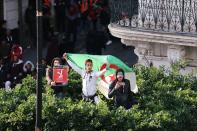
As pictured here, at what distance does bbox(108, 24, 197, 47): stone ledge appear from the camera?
16.5 metres

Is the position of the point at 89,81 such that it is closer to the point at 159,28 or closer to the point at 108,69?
the point at 108,69

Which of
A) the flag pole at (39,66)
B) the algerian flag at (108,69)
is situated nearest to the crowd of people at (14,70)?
the algerian flag at (108,69)

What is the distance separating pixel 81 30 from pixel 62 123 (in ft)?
57.7

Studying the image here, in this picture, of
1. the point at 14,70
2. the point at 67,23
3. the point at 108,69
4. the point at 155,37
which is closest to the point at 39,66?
the point at 108,69

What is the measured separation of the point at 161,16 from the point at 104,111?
3.80 meters

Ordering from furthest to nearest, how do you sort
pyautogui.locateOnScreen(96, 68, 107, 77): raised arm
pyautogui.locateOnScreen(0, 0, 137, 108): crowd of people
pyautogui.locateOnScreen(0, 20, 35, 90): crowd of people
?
pyautogui.locateOnScreen(0, 0, 137, 108): crowd of people < pyautogui.locateOnScreen(0, 20, 35, 90): crowd of people < pyautogui.locateOnScreen(96, 68, 107, 77): raised arm

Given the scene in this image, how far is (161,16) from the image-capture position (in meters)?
17.0

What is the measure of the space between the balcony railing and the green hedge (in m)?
1.39

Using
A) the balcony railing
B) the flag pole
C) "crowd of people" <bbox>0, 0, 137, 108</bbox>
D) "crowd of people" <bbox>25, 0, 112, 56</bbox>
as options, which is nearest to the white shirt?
the balcony railing

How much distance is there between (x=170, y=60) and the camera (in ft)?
56.3

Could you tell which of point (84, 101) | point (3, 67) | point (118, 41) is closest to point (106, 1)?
point (118, 41)

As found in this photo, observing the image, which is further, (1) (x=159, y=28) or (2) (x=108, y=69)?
(1) (x=159, y=28)

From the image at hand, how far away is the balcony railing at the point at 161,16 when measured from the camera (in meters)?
16.7

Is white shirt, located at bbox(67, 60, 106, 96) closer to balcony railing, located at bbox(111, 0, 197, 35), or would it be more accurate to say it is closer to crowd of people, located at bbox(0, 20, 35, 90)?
balcony railing, located at bbox(111, 0, 197, 35)
